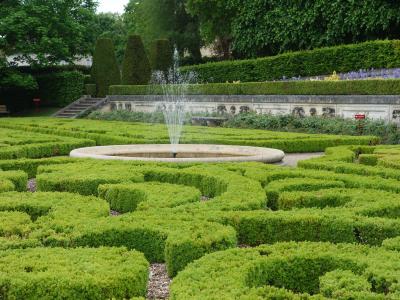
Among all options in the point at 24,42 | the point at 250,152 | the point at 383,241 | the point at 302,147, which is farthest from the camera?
the point at 24,42

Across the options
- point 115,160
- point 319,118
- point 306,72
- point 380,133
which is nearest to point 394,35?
point 306,72

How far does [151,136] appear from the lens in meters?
16.2

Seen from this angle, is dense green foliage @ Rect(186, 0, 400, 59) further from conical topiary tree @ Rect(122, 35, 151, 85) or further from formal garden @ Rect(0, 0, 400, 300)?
conical topiary tree @ Rect(122, 35, 151, 85)

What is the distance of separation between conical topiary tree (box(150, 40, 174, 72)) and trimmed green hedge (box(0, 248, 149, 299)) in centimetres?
2956

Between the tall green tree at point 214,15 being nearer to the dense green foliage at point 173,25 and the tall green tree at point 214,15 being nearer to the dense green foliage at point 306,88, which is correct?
the dense green foliage at point 173,25

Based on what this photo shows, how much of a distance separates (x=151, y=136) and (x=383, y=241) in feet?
36.8

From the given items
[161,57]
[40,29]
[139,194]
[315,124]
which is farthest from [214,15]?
[139,194]

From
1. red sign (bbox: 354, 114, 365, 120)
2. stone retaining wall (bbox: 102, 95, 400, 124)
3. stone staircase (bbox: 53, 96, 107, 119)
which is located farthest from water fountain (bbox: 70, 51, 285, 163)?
stone staircase (bbox: 53, 96, 107, 119)

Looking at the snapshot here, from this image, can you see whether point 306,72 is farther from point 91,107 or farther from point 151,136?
point 151,136

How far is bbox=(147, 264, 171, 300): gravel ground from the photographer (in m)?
5.14

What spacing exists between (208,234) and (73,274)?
138cm

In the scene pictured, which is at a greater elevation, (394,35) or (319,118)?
Answer: (394,35)

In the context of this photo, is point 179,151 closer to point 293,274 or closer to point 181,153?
point 181,153

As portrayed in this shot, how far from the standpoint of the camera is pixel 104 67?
35.3 meters
